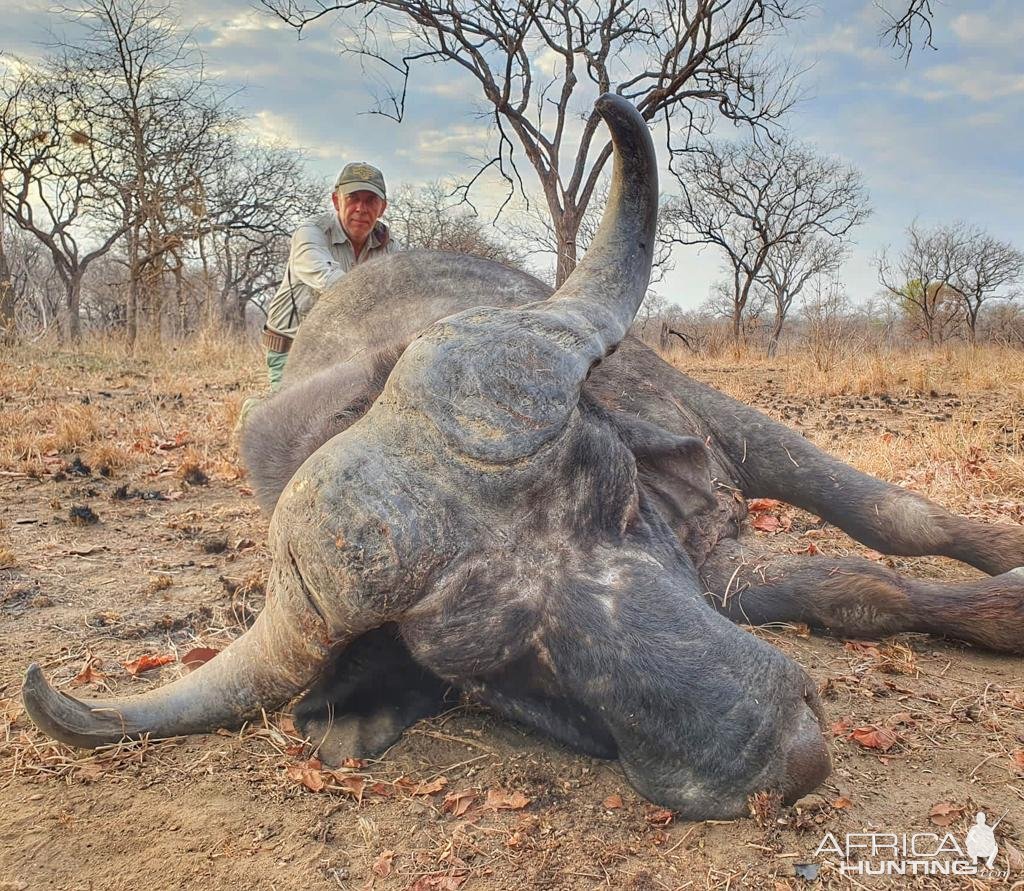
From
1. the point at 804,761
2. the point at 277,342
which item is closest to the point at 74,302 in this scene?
the point at 277,342

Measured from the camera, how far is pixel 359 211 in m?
6.04

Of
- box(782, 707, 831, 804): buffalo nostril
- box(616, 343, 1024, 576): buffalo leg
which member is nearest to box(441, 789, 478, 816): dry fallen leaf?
box(782, 707, 831, 804): buffalo nostril

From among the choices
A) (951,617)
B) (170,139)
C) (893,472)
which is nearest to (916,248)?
(170,139)

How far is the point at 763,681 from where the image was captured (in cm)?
186

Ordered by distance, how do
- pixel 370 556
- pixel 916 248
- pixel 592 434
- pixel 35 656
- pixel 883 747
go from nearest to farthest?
pixel 370 556, pixel 592 434, pixel 883 747, pixel 35 656, pixel 916 248

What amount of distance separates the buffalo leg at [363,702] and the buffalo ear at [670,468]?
92 centimetres

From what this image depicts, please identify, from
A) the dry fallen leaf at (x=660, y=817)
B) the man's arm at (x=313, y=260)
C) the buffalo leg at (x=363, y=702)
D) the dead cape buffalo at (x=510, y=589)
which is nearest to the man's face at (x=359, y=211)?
the man's arm at (x=313, y=260)

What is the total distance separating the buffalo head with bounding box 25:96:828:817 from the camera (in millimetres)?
1830

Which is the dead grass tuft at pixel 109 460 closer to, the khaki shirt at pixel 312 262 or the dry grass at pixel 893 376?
the khaki shirt at pixel 312 262

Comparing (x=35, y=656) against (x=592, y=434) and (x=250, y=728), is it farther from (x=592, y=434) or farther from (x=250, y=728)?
(x=592, y=434)

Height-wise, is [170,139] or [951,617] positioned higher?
[170,139]

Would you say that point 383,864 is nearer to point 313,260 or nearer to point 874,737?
point 874,737

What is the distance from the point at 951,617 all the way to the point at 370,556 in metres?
2.36

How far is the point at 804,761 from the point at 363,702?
3.98 feet
